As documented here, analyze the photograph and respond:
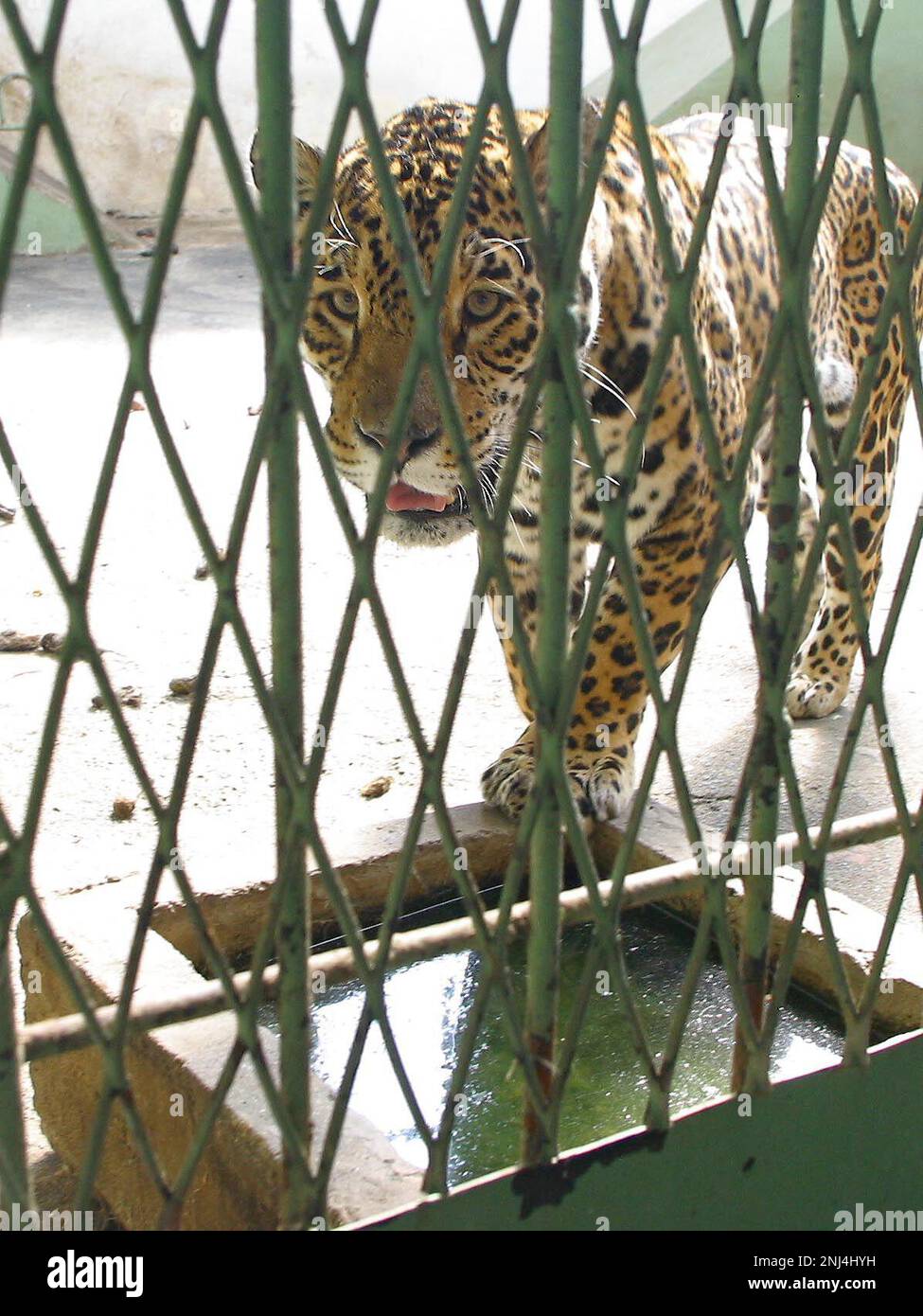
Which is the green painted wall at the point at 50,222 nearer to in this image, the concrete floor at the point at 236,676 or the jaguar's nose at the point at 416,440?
the concrete floor at the point at 236,676

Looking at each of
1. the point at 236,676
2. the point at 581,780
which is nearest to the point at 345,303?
the point at 581,780

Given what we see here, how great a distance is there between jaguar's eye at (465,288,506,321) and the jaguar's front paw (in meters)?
0.99

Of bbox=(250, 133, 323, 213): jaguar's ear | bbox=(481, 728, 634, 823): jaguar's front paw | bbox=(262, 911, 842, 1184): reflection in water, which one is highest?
bbox=(250, 133, 323, 213): jaguar's ear

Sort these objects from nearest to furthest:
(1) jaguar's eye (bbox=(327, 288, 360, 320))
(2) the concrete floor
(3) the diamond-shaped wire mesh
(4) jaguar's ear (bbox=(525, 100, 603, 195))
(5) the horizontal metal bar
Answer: (3) the diamond-shaped wire mesh < (5) the horizontal metal bar < (4) jaguar's ear (bbox=(525, 100, 603, 195)) < (1) jaguar's eye (bbox=(327, 288, 360, 320)) < (2) the concrete floor

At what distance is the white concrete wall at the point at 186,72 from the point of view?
1259cm

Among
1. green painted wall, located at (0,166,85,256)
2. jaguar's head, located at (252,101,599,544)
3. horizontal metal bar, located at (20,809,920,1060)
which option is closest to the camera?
horizontal metal bar, located at (20,809,920,1060)

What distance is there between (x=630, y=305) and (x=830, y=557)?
1.39 metres

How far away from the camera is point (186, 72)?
1292 centimetres

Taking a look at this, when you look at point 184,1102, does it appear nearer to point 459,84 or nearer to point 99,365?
point 99,365

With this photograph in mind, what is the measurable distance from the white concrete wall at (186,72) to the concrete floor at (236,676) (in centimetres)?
571

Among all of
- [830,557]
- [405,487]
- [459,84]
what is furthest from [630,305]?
[459,84]

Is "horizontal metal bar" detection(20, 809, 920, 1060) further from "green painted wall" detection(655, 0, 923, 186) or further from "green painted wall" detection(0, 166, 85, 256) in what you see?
"green painted wall" detection(0, 166, 85, 256)

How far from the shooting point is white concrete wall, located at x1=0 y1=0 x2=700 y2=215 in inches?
496

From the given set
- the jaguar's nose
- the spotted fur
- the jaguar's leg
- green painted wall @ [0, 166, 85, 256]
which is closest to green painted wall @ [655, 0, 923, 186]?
green painted wall @ [0, 166, 85, 256]
